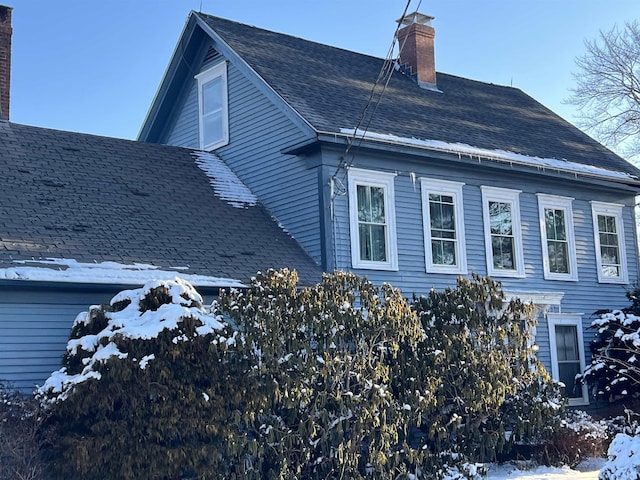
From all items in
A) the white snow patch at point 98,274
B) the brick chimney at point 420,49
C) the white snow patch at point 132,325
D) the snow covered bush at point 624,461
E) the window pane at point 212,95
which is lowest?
the snow covered bush at point 624,461

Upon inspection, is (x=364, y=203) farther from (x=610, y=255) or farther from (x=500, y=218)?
(x=610, y=255)

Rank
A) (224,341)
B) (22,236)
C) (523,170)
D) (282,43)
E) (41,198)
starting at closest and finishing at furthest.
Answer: (224,341) < (22,236) < (41,198) < (523,170) < (282,43)

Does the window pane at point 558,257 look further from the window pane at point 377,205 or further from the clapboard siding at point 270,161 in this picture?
the clapboard siding at point 270,161

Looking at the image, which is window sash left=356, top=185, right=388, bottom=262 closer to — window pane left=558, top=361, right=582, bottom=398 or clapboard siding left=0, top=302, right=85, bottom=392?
window pane left=558, top=361, right=582, bottom=398

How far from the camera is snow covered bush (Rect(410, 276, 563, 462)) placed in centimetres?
1333

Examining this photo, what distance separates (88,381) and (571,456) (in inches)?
333

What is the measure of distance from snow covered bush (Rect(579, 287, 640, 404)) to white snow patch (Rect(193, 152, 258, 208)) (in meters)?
8.03

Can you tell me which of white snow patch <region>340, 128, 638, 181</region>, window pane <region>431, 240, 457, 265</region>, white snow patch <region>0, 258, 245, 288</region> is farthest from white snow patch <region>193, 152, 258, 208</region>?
white snow patch <region>0, 258, 245, 288</region>

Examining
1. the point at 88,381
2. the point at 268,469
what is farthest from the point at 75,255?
the point at 268,469

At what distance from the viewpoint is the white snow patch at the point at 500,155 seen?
53.1ft

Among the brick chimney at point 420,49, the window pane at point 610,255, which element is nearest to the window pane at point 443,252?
the window pane at point 610,255

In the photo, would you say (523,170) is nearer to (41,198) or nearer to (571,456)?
(571,456)

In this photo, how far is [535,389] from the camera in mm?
14250

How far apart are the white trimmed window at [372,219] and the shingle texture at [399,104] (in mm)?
980
